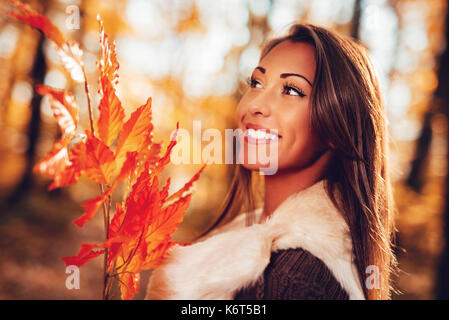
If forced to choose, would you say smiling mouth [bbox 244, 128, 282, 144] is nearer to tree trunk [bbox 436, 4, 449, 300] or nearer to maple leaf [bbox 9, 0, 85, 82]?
maple leaf [bbox 9, 0, 85, 82]

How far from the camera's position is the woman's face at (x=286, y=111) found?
3.67 ft

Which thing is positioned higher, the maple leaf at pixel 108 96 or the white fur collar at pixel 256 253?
the maple leaf at pixel 108 96

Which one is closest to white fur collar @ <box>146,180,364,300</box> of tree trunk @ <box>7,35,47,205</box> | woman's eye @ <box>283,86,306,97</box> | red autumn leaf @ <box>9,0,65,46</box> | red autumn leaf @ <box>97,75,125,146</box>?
woman's eye @ <box>283,86,306,97</box>

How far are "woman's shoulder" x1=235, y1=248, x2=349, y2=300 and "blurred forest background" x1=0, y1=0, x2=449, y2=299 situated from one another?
149 inches

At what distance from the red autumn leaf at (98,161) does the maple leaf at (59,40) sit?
0.50 feet

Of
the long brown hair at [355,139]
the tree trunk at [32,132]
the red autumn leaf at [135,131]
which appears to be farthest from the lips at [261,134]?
the tree trunk at [32,132]

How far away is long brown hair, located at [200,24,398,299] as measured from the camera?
1.04 metres

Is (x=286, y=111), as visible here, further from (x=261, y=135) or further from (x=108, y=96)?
(x=108, y=96)

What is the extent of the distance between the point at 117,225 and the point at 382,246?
85 centimetres

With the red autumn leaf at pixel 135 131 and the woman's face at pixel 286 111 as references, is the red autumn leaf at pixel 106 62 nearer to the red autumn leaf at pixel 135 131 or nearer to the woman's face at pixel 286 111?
the red autumn leaf at pixel 135 131

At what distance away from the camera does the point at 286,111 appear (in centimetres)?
112

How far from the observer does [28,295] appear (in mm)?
4039
